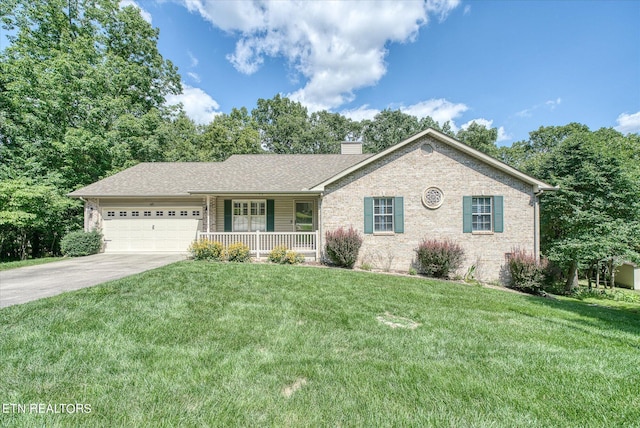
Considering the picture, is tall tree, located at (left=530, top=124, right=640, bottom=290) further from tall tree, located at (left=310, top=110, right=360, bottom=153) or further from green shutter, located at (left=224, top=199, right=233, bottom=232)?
tall tree, located at (left=310, top=110, right=360, bottom=153)

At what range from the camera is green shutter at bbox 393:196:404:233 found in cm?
1084

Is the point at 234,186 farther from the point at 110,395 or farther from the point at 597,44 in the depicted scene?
the point at 597,44

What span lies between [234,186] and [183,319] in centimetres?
849

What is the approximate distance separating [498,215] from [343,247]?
624 centimetres

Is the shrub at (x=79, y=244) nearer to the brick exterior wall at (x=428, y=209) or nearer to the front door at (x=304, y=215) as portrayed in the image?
the front door at (x=304, y=215)

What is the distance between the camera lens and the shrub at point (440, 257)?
9.98 m

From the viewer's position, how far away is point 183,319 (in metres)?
4.39

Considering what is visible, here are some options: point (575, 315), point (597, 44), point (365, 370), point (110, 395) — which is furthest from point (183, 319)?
point (597, 44)

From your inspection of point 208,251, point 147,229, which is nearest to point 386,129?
point 147,229

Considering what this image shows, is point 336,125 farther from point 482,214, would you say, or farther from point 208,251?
point 208,251

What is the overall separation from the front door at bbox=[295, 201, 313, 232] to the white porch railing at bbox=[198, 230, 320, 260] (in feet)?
5.06

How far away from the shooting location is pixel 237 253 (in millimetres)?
10562

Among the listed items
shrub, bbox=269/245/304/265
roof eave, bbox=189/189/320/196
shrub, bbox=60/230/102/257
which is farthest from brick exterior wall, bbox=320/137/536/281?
shrub, bbox=60/230/102/257

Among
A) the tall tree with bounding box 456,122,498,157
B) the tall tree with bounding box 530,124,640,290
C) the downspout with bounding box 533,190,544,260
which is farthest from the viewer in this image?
the tall tree with bounding box 456,122,498,157
